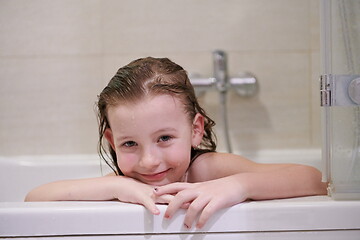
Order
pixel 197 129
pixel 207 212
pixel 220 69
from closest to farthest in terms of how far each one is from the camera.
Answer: pixel 207 212 → pixel 197 129 → pixel 220 69

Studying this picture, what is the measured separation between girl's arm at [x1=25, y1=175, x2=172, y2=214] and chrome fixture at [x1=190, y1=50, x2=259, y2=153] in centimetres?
73

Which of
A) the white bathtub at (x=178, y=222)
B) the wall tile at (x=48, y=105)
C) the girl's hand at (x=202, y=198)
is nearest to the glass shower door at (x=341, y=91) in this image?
the white bathtub at (x=178, y=222)

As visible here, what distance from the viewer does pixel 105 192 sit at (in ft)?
2.77

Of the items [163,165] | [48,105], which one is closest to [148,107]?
[163,165]

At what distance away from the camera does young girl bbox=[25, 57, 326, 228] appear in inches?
30.6

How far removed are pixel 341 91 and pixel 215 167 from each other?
358 millimetres

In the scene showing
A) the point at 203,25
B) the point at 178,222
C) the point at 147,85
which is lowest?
the point at 178,222

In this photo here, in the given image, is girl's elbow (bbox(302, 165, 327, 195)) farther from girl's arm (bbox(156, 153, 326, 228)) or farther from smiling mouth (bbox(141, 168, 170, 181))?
smiling mouth (bbox(141, 168, 170, 181))

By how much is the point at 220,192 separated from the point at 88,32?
3.29 feet

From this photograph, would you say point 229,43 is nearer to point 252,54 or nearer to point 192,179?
point 252,54

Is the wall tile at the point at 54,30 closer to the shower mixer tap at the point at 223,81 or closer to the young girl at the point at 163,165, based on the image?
the shower mixer tap at the point at 223,81

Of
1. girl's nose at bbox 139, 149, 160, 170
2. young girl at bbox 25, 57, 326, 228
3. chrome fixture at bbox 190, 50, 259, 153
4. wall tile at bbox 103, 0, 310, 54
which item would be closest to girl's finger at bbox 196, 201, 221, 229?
young girl at bbox 25, 57, 326, 228

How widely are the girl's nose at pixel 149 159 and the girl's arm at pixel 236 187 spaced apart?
4.2 inches

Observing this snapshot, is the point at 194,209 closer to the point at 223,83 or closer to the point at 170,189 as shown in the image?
the point at 170,189
